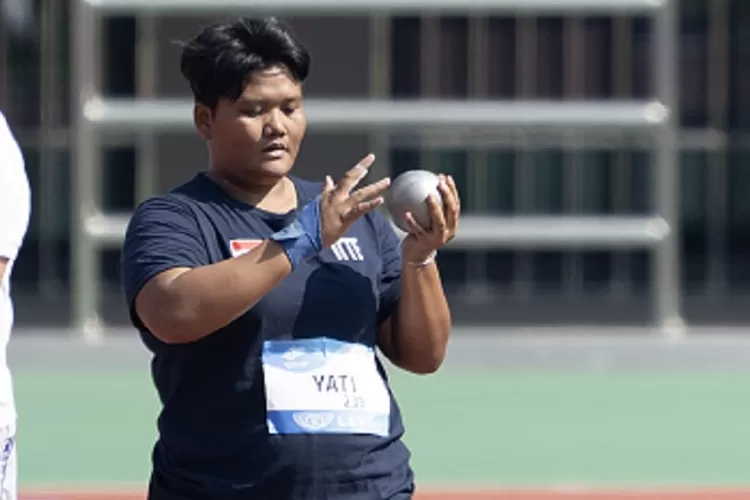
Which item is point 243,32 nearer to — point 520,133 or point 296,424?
point 296,424

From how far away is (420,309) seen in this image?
362 centimetres

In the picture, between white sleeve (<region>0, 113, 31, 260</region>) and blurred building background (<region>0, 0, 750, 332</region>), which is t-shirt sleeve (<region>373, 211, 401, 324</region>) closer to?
white sleeve (<region>0, 113, 31, 260</region>)

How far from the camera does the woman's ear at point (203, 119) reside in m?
3.54

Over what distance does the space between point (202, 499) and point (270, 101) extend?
2.64ft

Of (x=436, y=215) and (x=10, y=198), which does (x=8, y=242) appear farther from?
(x=436, y=215)

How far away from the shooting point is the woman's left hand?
3.46 m

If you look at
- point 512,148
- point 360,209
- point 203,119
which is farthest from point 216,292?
point 512,148

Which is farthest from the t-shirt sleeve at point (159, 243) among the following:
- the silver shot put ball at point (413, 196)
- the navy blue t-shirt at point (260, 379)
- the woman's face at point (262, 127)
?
the silver shot put ball at point (413, 196)

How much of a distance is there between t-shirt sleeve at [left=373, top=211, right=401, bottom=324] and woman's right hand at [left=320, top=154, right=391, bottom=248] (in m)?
0.34

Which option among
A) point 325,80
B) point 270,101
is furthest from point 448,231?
point 325,80

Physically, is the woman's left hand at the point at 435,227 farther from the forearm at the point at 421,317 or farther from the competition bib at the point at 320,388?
the competition bib at the point at 320,388

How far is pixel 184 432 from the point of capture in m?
3.46

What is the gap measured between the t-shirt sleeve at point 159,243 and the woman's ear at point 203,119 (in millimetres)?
162

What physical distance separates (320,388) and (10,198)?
0.72 m
